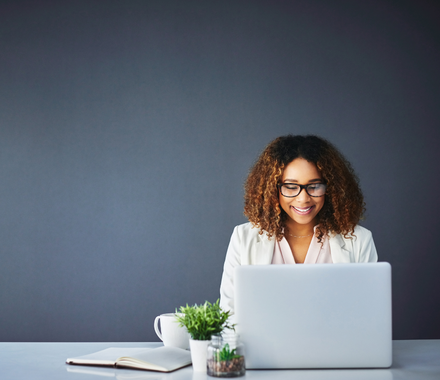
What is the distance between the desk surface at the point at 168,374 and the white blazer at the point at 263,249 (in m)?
0.51

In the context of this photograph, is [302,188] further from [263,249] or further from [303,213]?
[263,249]

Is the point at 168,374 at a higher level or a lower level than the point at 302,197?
lower

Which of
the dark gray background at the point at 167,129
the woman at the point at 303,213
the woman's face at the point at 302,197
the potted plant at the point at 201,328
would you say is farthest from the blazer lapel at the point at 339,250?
the dark gray background at the point at 167,129

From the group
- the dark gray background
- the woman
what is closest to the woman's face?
the woman

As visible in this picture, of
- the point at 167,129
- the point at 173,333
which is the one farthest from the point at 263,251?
the point at 167,129

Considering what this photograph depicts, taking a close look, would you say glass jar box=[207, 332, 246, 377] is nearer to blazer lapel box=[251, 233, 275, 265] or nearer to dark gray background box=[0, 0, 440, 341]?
blazer lapel box=[251, 233, 275, 265]

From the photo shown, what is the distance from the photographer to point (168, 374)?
1.11 metres

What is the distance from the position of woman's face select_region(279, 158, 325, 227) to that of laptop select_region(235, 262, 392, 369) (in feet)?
2.52

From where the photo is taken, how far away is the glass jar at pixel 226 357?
41.3 inches

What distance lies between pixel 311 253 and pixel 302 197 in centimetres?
26

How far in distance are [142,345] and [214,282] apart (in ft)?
5.43

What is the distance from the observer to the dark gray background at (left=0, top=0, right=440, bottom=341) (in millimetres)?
3158

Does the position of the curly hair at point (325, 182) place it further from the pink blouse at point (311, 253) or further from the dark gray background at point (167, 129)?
the dark gray background at point (167, 129)

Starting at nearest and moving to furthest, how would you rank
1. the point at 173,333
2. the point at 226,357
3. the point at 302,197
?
1. the point at 226,357
2. the point at 173,333
3. the point at 302,197
